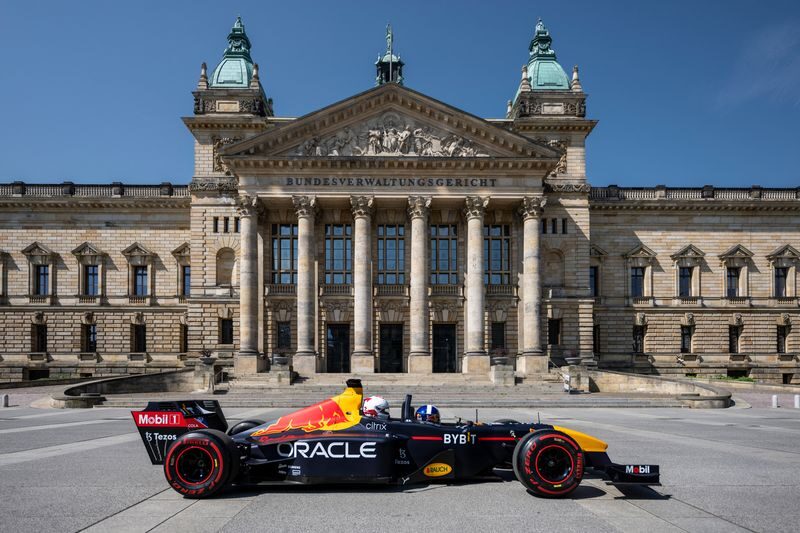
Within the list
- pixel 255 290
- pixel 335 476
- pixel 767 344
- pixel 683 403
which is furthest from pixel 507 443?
pixel 767 344

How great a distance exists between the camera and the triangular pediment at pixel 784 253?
53.8 metres

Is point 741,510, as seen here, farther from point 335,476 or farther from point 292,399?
point 292,399

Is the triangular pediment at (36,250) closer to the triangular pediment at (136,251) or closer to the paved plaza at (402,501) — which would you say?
the triangular pediment at (136,251)

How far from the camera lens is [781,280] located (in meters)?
54.4

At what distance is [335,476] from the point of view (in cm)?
948

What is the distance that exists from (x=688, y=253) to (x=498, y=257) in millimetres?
17863

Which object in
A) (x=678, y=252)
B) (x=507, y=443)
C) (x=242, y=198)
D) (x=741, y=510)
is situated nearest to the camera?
(x=741, y=510)

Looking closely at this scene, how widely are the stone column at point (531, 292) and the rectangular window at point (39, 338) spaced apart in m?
38.2

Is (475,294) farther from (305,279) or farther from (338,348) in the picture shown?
(305,279)

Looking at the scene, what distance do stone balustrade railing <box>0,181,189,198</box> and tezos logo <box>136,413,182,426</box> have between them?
4584 centimetres

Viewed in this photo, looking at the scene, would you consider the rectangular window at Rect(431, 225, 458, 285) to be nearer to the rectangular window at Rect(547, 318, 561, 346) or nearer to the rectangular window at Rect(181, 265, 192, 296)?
the rectangular window at Rect(547, 318, 561, 346)

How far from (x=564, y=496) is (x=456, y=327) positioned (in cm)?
3610

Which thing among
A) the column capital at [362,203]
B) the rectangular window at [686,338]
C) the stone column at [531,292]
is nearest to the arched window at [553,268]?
the stone column at [531,292]

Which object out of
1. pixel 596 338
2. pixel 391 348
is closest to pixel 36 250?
pixel 391 348
